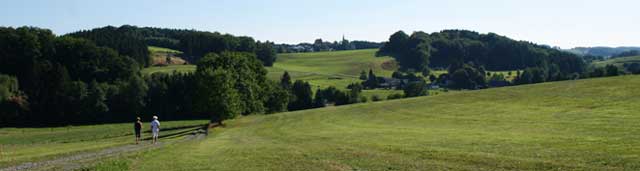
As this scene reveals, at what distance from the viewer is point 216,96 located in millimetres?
76688

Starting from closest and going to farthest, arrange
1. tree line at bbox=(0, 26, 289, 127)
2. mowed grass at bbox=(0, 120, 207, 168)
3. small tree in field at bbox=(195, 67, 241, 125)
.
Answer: mowed grass at bbox=(0, 120, 207, 168)
small tree in field at bbox=(195, 67, 241, 125)
tree line at bbox=(0, 26, 289, 127)

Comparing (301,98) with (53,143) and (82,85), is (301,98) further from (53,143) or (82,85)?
(53,143)

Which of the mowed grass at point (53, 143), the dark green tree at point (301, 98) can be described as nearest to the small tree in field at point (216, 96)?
the mowed grass at point (53, 143)

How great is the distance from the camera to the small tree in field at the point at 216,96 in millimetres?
76438

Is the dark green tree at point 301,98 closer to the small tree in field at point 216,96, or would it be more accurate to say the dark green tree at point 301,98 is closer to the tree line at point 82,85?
the tree line at point 82,85

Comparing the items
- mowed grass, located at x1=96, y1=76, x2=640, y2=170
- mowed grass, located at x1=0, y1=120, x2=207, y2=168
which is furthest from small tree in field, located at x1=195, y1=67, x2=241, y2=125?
mowed grass, located at x1=96, y1=76, x2=640, y2=170

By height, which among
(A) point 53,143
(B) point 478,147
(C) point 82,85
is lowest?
(A) point 53,143

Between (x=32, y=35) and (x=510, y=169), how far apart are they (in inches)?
5169

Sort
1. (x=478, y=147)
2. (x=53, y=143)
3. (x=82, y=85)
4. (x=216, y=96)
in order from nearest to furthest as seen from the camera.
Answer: (x=478, y=147), (x=53, y=143), (x=216, y=96), (x=82, y=85)

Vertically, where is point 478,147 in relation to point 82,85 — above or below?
above

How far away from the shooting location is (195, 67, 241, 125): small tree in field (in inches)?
3009

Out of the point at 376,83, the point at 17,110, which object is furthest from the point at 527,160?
the point at 376,83

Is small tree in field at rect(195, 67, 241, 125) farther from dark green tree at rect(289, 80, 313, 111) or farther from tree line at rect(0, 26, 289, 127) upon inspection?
dark green tree at rect(289, 80, 313, 111)

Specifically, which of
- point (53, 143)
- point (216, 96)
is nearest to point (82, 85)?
point (216, 96)
